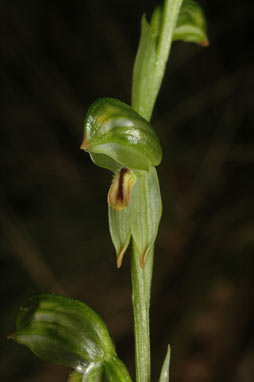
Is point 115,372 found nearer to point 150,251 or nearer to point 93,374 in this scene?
point 93,374

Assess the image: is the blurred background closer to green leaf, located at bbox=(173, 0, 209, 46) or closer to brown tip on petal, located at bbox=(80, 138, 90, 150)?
green leaf, located at bbox=(173, 0, 209, 46)

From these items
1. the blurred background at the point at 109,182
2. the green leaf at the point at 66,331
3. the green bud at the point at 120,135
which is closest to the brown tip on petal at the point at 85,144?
the green bud at the point at 120,135

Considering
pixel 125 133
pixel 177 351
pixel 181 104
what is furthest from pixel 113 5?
Result: pixel 125 133

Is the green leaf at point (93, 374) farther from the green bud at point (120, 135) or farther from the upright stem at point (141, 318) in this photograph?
the green bud at point (120, 135)

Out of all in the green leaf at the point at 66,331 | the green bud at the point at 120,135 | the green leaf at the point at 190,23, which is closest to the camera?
the green bud at the point at 120,135

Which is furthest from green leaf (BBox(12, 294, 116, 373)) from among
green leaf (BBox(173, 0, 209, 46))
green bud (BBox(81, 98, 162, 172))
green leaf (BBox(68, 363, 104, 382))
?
green leaf (BBox(173, 0, 209, 46))

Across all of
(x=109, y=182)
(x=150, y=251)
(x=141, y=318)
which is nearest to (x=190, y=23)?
(x=150, y=251)
